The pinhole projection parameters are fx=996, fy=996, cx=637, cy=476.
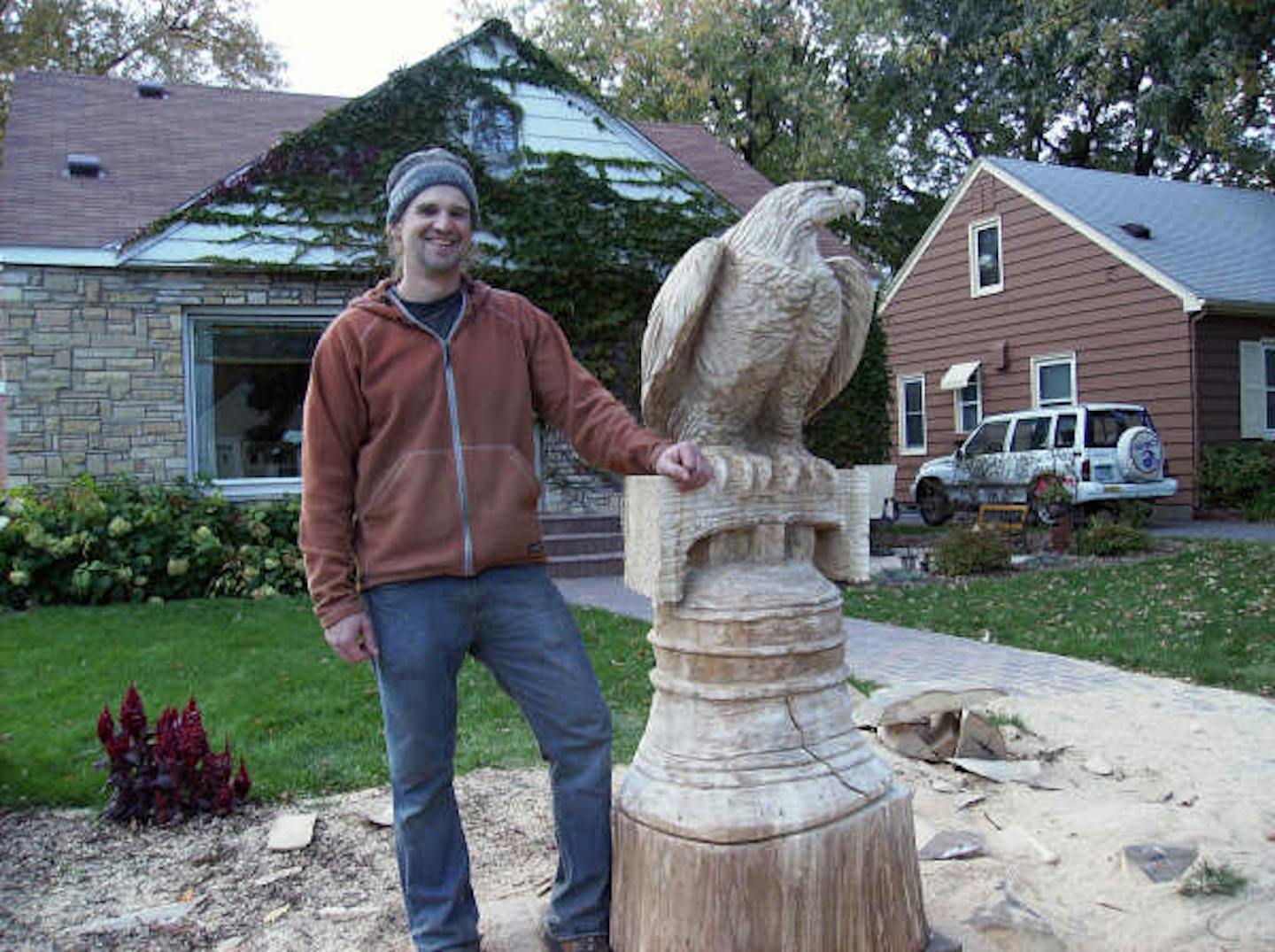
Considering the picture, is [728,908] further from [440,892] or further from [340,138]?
[340,138]

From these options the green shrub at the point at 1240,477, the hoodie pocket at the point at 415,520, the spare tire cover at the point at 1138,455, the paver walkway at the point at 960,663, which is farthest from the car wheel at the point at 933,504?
the hoodie pocket at the point at 415,520

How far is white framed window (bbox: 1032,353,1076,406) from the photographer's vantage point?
15.5 meters

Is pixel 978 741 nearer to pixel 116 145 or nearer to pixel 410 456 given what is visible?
pixel 410 456

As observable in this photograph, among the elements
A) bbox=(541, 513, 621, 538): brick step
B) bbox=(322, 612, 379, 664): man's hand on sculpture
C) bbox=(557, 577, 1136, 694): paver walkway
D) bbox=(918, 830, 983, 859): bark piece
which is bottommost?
bbox=(918, 830, 983, 859): bark piece

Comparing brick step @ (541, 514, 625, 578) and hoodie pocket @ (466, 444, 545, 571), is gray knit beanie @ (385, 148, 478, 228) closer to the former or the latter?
hoodie pocket @ (466, 444, 545, 571)

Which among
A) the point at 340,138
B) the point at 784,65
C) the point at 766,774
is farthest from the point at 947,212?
the point at 766,774

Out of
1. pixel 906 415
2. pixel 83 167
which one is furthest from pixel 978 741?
pixel 906 415

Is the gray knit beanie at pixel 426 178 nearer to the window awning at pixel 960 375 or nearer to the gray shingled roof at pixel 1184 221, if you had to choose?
the gray shingled roof at pixel 1184 221

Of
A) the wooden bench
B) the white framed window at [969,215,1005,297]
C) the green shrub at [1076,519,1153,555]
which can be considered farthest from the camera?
the white framed window at [969,215,1005,297]

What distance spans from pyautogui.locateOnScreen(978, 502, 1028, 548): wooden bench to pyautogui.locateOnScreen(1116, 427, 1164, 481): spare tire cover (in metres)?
1.32

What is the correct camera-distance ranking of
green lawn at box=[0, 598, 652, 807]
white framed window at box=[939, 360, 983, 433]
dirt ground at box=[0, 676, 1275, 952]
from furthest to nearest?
white framed window at box=[939, 360, 983, 433] < green lawn at box=[0, 598, 652, 807] < dirt ground at box=[0, 676, 1275, 952]

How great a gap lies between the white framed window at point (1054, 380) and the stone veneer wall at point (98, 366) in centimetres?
1181

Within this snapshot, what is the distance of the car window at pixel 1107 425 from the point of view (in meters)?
12.6

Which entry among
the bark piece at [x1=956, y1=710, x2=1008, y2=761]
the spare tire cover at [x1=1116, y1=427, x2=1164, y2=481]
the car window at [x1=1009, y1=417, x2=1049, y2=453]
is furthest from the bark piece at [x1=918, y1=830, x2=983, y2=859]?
the car window at [x1=1009, y1=417, x2=1049, y2=453]
